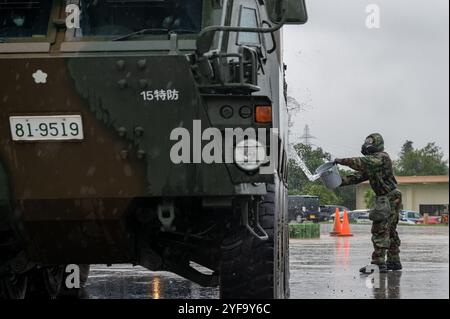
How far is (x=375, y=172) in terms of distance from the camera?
31.8 ft

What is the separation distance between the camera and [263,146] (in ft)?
16.0

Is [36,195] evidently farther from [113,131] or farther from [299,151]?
[299,151]

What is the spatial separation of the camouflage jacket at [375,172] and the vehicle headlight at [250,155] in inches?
189

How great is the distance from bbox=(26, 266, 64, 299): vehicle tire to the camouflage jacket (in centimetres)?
345

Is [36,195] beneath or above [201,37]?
beneath

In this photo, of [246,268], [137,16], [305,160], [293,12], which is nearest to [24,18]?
[137,16]

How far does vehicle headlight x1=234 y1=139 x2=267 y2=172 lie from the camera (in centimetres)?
487

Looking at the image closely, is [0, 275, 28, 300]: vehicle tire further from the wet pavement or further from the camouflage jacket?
the camouflage jacket

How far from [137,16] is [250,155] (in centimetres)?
126

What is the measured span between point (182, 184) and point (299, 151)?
6.37 meters

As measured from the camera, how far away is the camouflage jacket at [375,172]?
960cm

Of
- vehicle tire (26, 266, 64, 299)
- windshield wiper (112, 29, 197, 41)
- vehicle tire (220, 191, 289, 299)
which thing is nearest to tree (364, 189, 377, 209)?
vehicle tire (26, 266, 64, 299)
